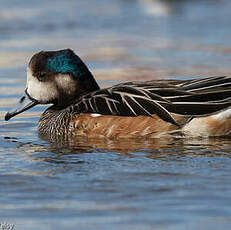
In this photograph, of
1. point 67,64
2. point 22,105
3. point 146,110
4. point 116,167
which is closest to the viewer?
point 116,167

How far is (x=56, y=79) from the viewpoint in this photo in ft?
31.4

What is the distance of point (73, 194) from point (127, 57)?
8.11m

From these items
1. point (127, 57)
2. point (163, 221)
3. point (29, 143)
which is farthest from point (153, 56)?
point (163, 221)

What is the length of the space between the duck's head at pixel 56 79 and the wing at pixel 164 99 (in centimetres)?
63

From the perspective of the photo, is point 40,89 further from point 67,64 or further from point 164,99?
point 164,99

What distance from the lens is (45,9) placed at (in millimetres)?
19125

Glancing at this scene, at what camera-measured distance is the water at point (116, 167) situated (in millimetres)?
5840

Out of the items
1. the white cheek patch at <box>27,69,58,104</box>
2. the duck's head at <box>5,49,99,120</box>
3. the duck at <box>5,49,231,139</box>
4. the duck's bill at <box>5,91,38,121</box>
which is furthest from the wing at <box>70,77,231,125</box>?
the duck's bill at <box>5,91,38,121</box>

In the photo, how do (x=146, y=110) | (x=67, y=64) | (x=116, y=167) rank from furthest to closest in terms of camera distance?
(x=67, y=64) → (x=146, y=110) → (x=116, y=167)

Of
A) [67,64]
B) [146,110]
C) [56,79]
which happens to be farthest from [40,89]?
[146,110]

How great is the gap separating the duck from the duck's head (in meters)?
0.01

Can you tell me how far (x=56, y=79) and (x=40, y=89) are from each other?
0.23m

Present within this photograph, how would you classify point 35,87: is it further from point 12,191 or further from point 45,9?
point 45,9

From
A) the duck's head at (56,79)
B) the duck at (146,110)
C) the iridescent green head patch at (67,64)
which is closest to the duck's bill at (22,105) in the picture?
the duck's head at (56,79)
